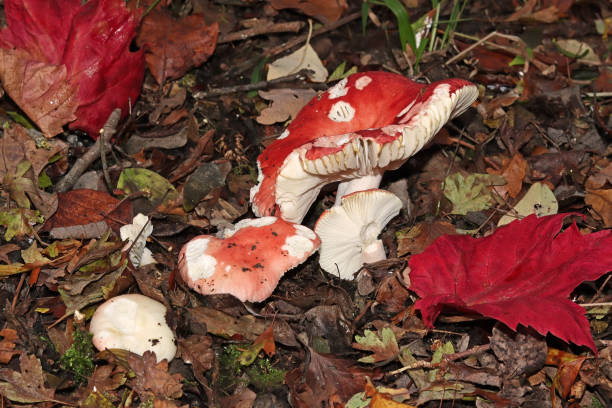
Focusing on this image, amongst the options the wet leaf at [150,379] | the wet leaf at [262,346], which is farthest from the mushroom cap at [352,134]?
the wet leaf at [150,379]

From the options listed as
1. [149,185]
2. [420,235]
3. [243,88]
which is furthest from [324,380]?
[243,88]

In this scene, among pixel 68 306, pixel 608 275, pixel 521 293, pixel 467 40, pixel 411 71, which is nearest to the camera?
pixel 521 293

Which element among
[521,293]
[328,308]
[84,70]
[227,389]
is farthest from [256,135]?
[521,293]

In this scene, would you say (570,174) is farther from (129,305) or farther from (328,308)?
(129,305)

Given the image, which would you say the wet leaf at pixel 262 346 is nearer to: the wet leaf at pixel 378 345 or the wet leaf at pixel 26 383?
the wet leaf at pixel 378 345

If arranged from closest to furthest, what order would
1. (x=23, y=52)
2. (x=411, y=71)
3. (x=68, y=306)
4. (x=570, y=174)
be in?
(x=68, y=306)
(x=23, y=52)
(x=570, y=174)
(x=411, y=71)

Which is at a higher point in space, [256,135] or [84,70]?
[84,70]
